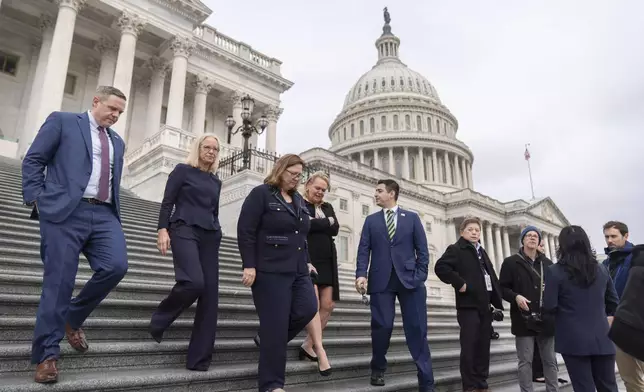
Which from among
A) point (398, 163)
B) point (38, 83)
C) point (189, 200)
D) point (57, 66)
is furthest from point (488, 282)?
point (398, 163)

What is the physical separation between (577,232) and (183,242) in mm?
3949

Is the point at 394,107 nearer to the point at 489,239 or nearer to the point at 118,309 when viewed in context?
the point at 489,239

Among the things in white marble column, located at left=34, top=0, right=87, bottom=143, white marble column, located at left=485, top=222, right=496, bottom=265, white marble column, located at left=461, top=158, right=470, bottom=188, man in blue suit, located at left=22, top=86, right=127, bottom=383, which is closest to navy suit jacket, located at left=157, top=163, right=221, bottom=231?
man in blue suit, located at left=22, top=86, right=127, bottom=383

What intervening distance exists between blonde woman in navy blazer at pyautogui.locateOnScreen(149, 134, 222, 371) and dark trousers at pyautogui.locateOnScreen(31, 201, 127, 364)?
0.52 metres

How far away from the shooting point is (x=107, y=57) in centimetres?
2256

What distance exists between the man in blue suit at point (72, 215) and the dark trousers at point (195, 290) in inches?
20.5

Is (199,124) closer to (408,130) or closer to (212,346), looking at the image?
(212,346)

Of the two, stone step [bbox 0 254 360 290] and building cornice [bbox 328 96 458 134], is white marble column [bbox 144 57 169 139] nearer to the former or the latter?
stone step [bbox 0 254 360 290]

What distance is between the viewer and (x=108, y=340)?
3977 mm

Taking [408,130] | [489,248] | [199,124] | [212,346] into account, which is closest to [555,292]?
[212,346]

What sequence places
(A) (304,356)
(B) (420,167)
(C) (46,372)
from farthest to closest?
(B) (420,167), (A) (304,356), (C) (46,372)

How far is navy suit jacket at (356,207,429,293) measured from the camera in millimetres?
4910

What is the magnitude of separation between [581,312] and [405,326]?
1775mm

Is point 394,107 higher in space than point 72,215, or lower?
higher
